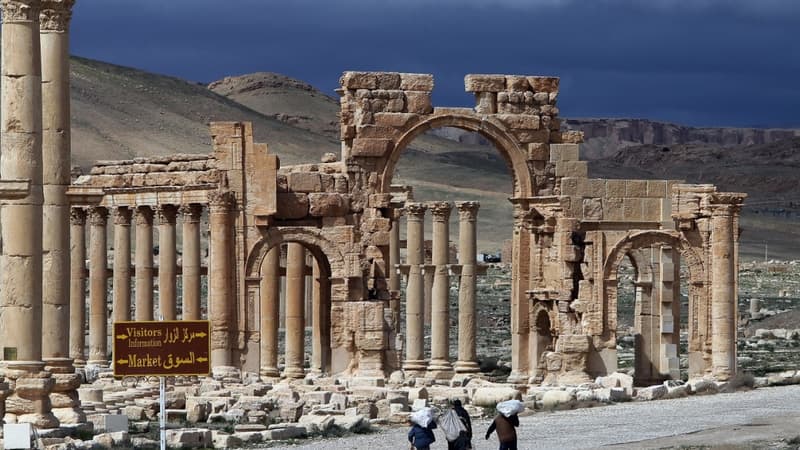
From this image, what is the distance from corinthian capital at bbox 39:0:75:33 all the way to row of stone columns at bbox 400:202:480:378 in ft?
67.2

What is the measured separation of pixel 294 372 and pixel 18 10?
20495 millimetres

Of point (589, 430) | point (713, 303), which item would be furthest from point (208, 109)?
point (589, 430)

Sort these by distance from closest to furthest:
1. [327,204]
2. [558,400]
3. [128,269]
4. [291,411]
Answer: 1. [291,411]
2. [558,400]
3. [327,204]
4. [128,269]

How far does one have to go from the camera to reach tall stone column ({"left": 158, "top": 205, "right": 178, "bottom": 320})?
5147 centimetres

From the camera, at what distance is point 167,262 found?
52.0m

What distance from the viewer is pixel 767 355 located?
58.7 metres

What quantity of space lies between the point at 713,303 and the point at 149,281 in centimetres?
1461

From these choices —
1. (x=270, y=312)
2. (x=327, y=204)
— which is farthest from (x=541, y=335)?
(x=270, y=312)

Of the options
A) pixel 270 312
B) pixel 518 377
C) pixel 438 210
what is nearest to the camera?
pixel 518 377

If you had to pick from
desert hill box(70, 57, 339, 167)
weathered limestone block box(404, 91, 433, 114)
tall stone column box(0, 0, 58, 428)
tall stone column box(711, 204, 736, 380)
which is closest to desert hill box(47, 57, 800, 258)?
desert hill box(70, 57, 339, 167)

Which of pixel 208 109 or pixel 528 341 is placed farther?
pixel 208 109

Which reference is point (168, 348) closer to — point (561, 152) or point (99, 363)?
point (561, 152)

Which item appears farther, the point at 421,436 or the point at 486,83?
the point at 486,83

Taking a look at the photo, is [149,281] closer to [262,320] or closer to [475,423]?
A: [262,320]
